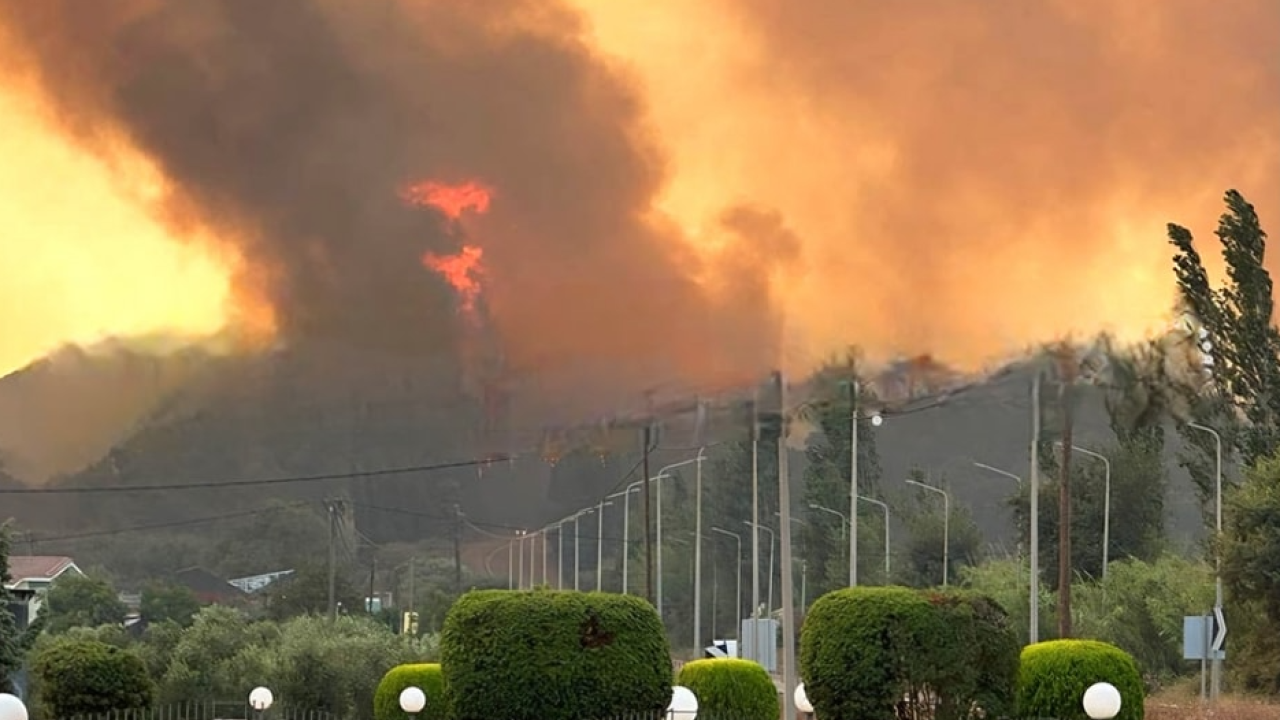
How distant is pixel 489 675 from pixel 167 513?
82953mm

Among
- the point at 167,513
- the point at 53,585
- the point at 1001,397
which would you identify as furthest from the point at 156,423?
the point at 1001,397

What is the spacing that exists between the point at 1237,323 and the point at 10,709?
156ft

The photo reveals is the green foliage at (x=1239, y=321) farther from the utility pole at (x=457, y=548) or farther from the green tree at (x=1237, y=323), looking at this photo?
the utility pole at (x=457, y=548)

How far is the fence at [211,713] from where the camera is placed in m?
33.3

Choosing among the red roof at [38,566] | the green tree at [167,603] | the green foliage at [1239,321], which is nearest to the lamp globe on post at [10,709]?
the green foliage at [1239,321]

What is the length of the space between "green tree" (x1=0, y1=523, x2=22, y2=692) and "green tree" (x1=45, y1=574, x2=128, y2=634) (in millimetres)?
36658

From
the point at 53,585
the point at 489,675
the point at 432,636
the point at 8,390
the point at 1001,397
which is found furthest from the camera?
the point at 8,390

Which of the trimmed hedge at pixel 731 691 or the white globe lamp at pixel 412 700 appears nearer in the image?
the white globe lamp at pixel 412 700

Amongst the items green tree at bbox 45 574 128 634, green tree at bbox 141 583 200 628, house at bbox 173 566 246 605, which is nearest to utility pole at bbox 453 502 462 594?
house at bbox 173 566 246 605

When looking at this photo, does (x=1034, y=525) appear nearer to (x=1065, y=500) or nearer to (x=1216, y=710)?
(x=1065, y=500)

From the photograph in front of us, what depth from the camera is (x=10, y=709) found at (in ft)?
82.2

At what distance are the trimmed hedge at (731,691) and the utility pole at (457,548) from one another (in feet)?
218

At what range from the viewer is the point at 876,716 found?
864 inches

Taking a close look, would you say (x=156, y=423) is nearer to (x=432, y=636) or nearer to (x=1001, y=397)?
(x=432, y=636)
